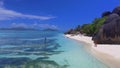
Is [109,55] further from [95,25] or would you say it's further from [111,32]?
[95,25]

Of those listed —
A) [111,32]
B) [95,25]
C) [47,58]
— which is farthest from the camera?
[95,25]

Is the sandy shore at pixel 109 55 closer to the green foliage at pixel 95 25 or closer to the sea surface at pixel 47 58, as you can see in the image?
the sea surface at pixel 47 58

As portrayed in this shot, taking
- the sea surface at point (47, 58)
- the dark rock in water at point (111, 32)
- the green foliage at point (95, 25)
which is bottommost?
the sea surface at point (47, 58)

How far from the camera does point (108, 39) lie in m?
34.8

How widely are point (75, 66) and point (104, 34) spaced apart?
1792 centimetres

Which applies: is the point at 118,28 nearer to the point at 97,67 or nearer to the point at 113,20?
the point at 113,20

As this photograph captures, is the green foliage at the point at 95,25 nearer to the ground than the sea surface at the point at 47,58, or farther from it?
farther from it

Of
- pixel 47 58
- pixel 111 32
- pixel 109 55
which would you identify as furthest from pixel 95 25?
pixel 47 58

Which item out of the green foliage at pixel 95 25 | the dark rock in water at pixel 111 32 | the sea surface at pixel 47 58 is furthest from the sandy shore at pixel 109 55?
the green foliage at pixel 95 25

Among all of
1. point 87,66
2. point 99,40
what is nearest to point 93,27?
point 99,40

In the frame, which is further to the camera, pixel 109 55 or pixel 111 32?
pixel 111 32

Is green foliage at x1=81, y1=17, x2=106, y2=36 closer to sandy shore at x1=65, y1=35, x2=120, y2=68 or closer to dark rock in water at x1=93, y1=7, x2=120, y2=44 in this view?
dark rock in water at x1=93, y1=7, x2=120, y2=44

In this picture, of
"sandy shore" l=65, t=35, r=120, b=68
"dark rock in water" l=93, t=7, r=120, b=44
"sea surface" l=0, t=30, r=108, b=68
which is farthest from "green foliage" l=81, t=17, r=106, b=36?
"sandy shore" l=65, t=35, r=120, b=68

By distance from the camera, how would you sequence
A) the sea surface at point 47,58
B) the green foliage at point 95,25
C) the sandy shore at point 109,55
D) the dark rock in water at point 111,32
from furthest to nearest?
the green foliage at point 95,25, the dark rock in water at point 111,32, the sandy shore at point 109,55, the sea surface at point 47,58
